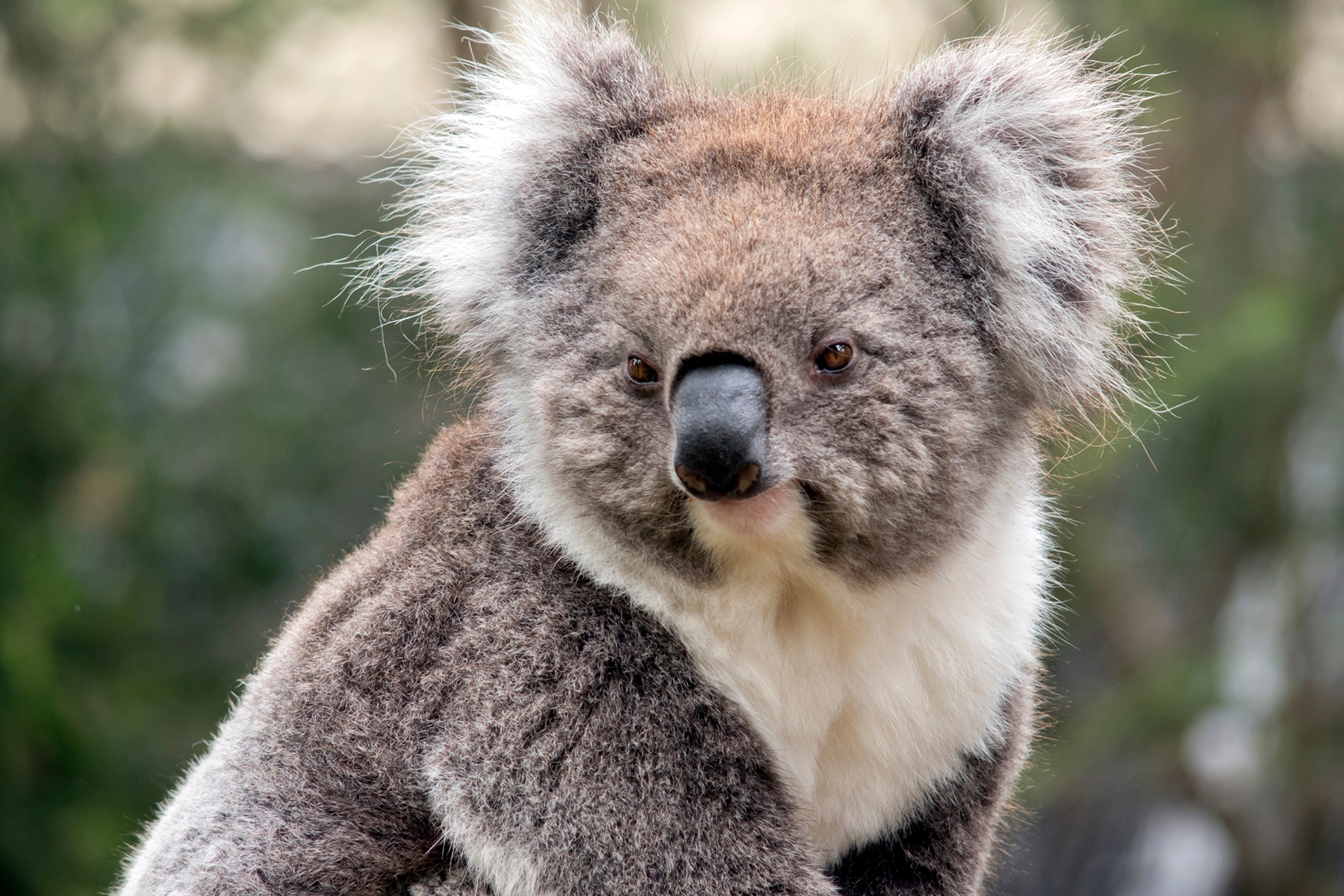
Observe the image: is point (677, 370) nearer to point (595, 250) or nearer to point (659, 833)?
point (595, 250)

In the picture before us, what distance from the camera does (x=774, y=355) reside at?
1957 millimetres

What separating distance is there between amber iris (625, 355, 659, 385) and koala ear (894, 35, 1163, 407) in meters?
0.59

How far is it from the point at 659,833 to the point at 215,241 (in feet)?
15.8

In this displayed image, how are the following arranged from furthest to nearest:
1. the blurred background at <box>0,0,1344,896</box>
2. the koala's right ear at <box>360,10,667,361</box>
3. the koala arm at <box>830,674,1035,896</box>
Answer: the blurred background at <box>0,0,1344,896</box> < the koala arm at <box>830,674,1035,896</box> < the koala's right ear at <box>360,10,667,361</box>

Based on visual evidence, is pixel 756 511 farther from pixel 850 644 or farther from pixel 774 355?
pixel 850 644

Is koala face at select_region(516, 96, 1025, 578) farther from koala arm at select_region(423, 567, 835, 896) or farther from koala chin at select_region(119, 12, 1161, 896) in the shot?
koala arm at select_region(423, 567, 835, 896)

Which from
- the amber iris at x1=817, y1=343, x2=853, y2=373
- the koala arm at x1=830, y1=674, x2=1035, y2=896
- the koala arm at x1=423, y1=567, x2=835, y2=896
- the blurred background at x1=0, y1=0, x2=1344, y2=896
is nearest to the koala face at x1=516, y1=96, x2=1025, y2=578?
the amber iris at x1=817, y1=343, x2=853, y2=373

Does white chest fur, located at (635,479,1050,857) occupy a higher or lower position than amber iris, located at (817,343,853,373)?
lower

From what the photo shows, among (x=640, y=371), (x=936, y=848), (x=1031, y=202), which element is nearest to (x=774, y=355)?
(x=640, y=371)

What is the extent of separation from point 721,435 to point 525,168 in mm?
840

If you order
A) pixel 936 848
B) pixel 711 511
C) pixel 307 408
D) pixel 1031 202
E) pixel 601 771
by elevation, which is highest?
pixel 1031 202

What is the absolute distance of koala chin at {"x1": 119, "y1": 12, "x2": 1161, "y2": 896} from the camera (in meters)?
2.02

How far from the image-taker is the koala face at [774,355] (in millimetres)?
1960

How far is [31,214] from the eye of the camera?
16.6ft
